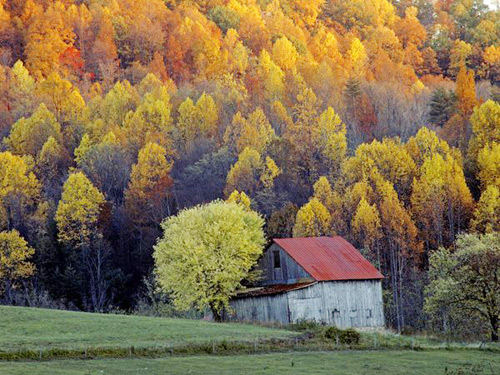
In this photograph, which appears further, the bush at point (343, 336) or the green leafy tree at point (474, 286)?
the green leafy tree at point (474, 286)

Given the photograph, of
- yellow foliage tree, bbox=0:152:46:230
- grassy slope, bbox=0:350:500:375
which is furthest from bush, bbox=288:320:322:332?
yellow foliage tree, bbox=0:152:46:230

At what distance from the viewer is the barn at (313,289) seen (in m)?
65.2

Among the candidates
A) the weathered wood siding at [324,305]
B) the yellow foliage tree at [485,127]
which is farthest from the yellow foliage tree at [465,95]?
the weathered wood siding at [324,305]

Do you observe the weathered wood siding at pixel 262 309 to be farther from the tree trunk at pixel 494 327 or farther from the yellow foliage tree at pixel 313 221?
the yellow foliage tree at pixel 313 221

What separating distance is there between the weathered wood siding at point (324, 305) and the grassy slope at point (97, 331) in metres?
8.35

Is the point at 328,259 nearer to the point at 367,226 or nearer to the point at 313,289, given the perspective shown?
the point at 313,289

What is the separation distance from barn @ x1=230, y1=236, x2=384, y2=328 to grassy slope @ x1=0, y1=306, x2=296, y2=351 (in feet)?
28.8

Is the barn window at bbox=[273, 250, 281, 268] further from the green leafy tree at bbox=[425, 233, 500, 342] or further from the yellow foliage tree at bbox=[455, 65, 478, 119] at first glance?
the yellow foliage tree at bbox=[455, 65, 478, 119]

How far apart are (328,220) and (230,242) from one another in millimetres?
25861

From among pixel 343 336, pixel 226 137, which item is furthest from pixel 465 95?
pixel 343 336

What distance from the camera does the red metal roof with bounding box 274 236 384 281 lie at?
66875 mm

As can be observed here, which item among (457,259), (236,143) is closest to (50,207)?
(236,143)

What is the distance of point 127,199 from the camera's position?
110 metres

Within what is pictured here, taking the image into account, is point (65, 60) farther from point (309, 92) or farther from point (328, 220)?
point (328, 220)
